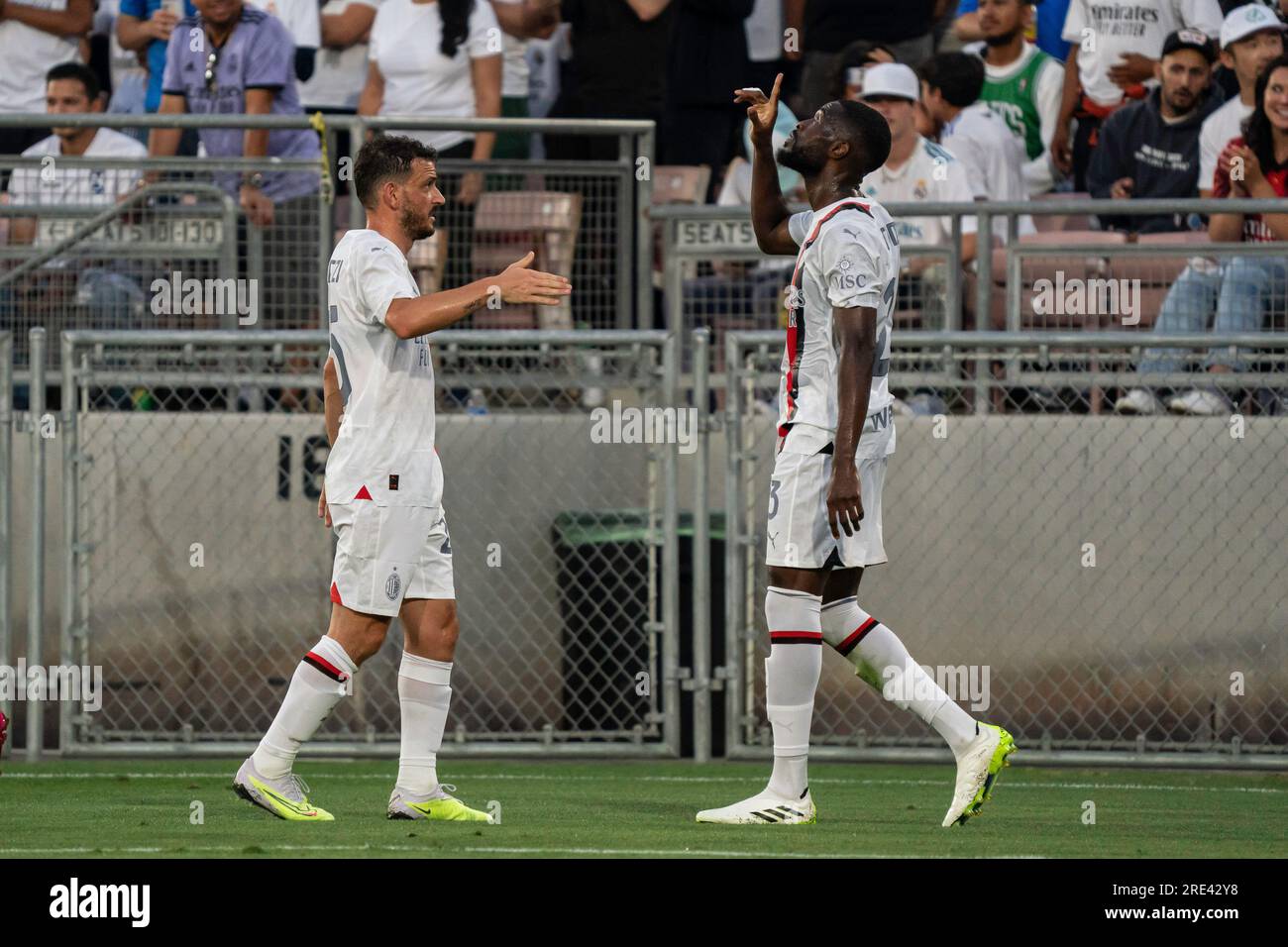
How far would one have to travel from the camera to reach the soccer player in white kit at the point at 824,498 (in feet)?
23.7

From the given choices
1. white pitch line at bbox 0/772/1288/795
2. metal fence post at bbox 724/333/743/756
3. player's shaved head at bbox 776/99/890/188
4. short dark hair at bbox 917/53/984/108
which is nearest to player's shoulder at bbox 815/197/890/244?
player's shaved head at bbox 776/99/890/188

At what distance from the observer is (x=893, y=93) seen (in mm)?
12633

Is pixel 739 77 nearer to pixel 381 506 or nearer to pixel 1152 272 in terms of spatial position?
pixel 1152 272

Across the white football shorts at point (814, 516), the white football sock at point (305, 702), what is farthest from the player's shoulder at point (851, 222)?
the white football sock at point (305, 702)

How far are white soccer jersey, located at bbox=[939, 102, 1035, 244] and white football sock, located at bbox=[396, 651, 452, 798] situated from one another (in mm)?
6689

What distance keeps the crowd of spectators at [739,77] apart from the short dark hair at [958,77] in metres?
0.02

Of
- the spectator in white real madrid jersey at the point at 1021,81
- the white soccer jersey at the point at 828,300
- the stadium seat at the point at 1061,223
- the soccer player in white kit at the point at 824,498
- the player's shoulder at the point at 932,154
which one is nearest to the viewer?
the white soccer jersey at the point at 828,300

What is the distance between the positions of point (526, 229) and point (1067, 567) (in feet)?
11.4

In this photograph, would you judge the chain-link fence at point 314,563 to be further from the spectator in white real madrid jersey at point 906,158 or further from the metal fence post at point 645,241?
the spectator in white real madrid jersey at point 906,158

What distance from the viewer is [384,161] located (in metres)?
7.30

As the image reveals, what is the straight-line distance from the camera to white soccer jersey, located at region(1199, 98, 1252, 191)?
1241cm

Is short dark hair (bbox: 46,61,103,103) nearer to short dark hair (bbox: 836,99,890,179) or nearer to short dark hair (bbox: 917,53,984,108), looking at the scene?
short dark hair (bbox: 917,53,984,108)

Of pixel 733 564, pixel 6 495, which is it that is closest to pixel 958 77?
pixel 733 564
